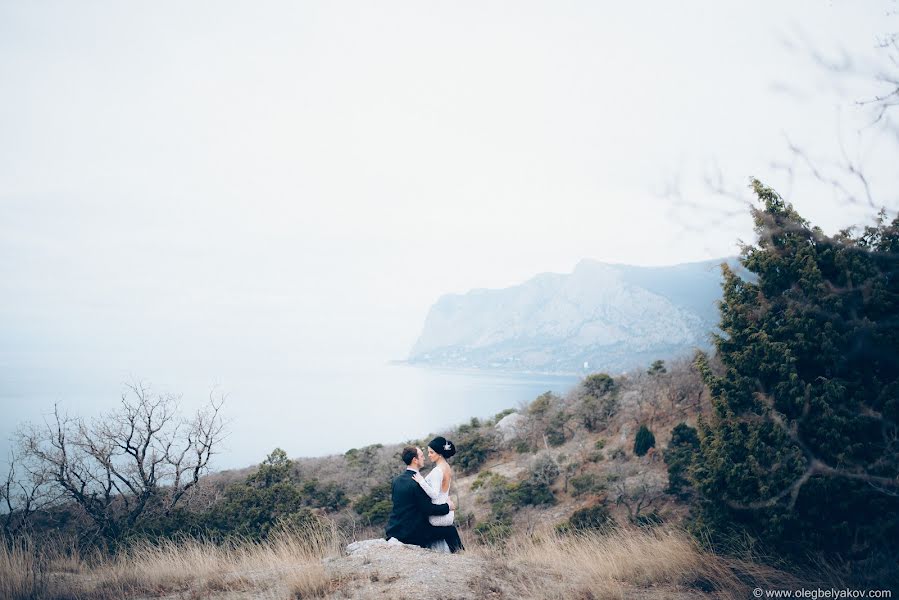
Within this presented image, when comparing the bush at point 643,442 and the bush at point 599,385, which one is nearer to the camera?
the bush at point 643,442

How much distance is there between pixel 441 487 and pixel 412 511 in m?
0.50

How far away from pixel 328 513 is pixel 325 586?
46.4 feet

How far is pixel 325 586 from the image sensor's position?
510 cm

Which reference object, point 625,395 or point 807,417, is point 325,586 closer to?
point 807,417

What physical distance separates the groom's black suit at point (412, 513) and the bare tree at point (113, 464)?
9523 mm

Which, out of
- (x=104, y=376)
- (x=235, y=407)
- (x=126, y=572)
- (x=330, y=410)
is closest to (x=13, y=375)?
(x=104, y=376)

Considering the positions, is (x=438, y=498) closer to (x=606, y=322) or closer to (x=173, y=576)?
(x=173, y=576)

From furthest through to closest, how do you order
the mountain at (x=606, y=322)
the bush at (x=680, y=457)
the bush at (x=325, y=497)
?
the mountain at (x=606, y=322)
the bush at (x=325, y=497)
the bush at (x=680, y=457)

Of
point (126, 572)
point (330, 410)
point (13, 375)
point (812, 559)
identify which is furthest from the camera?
point (13, 375)

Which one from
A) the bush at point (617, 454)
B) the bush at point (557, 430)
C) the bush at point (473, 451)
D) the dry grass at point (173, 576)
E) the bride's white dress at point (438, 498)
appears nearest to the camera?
the dry grass at point (173, 576)

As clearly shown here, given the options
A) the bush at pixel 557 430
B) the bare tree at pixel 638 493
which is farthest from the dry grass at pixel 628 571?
the bush at pixel 557 430

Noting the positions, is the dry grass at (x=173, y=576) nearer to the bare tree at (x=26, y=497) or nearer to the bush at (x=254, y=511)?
the bush at (x=254, y=511)

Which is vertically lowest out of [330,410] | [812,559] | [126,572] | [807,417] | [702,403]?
[330,410]

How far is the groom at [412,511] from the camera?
20.0 feet
